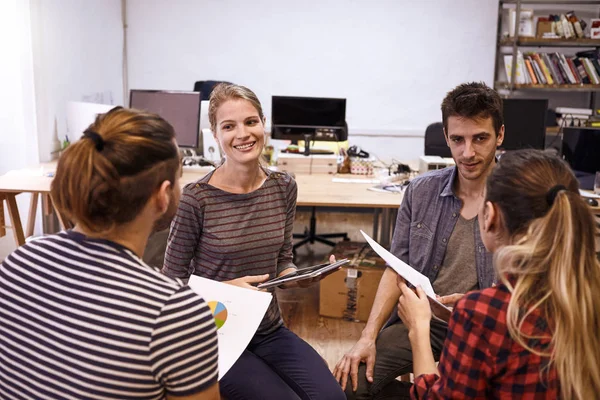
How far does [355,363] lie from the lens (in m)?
1.69

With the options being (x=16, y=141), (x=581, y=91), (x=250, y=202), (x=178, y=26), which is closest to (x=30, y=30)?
(x=16, y=141)

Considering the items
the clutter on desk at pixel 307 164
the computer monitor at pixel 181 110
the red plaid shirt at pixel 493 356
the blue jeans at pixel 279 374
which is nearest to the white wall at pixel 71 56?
the computer monitor at pixel 181 110

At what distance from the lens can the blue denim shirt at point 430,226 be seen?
1770mm

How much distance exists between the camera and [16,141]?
12.9 ft

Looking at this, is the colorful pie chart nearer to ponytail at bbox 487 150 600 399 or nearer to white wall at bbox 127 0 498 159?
ponytail at bbox 487 150 600 399

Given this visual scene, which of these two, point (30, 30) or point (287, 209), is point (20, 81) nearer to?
point (30, 30)

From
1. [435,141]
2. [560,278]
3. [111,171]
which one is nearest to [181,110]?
[435,141]

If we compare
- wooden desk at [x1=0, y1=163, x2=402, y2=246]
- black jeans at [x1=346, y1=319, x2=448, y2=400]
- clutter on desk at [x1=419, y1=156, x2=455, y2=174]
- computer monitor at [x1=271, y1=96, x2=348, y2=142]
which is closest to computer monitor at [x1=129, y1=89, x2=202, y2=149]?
wooden desk at [x1=0, y1=163, x2=402, y2=246]

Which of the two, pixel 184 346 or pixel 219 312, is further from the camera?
pixel 219 312

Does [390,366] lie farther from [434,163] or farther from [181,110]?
[181,110]

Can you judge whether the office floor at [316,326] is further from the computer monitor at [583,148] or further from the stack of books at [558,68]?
the stack of books at [558,68]

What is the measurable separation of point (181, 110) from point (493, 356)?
323cm

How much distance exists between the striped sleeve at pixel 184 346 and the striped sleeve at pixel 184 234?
788 mm

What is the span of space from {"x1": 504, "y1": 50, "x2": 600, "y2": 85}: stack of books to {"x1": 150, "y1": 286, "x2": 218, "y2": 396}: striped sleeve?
17.6ft
